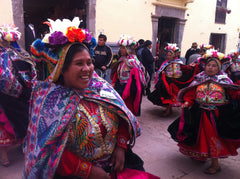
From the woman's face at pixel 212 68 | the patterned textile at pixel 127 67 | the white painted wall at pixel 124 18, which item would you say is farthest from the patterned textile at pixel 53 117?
the white painted wall at pixel 124 18

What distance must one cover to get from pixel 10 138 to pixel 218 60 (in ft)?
10.8

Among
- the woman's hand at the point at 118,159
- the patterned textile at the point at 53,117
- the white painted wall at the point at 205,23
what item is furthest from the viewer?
the white painted wall at the point at 205,23

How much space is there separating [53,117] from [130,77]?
352 cm

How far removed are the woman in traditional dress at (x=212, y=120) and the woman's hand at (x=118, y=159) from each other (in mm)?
1929

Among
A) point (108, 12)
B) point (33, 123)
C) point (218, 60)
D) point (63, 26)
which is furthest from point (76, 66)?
point (108, 12)

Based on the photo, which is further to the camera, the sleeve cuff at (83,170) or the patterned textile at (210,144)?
the patterned textile at (210,144)

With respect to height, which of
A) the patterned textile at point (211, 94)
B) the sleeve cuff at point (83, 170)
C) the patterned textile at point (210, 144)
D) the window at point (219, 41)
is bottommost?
the patterned textile at point (210, 144)

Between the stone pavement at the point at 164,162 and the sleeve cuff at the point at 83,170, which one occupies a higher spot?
the sleeve cuff at the point at 83,170

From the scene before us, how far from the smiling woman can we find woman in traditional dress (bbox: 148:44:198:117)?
4.36 metres

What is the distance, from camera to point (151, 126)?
17.0ft

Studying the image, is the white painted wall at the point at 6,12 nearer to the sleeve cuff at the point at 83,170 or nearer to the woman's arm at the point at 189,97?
the woman's arm at the point at 189,97

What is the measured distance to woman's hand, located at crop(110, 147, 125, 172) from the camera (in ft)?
5.45

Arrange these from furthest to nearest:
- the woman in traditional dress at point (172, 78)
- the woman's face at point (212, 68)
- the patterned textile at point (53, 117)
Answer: the woman in traditional dress at point (172, 78) → the woman's face at point (212, 68) → the patterned textile at point (53, 117)

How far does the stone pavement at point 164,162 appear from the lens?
10.9 ft
